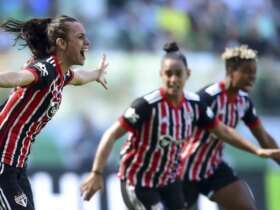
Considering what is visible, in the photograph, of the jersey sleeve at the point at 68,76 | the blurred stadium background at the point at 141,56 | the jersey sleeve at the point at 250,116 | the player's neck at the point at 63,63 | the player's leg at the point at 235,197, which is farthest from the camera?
the blurred stadium background at the point at 141,56

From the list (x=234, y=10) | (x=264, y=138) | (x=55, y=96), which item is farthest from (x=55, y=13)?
(x=55, y=96)

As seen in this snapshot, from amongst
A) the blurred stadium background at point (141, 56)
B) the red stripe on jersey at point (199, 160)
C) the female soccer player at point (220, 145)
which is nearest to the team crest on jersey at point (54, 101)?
the female soccer player at point (220, 145)

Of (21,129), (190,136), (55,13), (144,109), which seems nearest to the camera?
(21,129)

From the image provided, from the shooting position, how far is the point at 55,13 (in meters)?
14.2

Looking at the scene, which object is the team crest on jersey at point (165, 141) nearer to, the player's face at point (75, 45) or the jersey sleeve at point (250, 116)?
the jersey sleeve at point (250, 116)

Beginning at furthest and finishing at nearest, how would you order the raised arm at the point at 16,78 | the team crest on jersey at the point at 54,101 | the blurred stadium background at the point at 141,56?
the blurred stadium background at the point at 141,56 < the team crest on jersey at the point at 54,101 < the raised arm at the point at 16,78

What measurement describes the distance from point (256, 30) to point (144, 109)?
8.75m

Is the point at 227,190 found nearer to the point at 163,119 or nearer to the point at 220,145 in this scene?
the point at 220,145

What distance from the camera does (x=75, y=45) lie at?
21.1 feet

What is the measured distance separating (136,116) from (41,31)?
1386 millimetres

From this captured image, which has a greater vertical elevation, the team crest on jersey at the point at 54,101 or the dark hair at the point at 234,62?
the dark hair at the point at 234,62

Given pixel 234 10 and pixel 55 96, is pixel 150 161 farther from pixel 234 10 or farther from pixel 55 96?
pixel 234 10

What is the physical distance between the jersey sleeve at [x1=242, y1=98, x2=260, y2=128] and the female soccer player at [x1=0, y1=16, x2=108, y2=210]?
2487 millimetres

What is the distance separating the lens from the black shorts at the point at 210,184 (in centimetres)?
841
